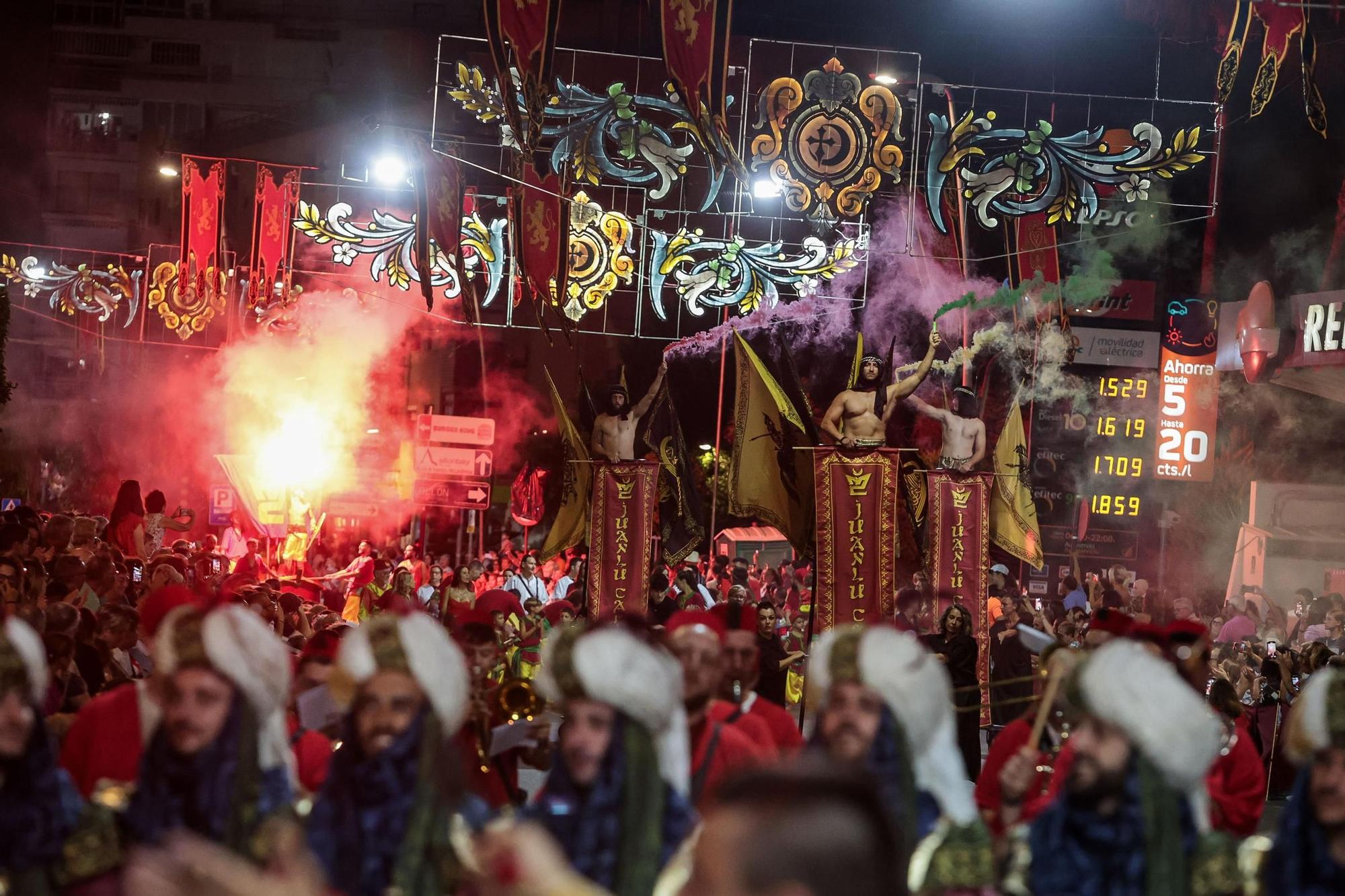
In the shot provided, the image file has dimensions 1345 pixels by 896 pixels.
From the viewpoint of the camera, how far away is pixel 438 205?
1583 cm

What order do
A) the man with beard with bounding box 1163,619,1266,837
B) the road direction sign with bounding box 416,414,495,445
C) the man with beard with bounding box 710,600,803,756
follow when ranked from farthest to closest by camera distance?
the road direction sign with bounding box 416,414,495,445 → the man with beard with bounding box 710,600,803,756 → the man with beard with bounding box 1163,619,1266,837

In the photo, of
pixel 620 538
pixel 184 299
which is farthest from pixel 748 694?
pixel 184 299

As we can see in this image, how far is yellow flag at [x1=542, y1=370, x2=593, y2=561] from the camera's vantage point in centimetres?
1527

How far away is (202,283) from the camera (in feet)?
83.9

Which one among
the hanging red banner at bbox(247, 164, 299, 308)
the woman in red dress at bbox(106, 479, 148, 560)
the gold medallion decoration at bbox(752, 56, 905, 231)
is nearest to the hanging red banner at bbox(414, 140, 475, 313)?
the gold medallion decoration at bbox(752, 56, 905, 231)

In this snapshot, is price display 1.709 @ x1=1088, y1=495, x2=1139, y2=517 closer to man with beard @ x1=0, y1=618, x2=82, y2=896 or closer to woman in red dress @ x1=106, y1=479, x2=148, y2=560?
woman in red dress @ x1=106, y1=479, x2=148, y2=560

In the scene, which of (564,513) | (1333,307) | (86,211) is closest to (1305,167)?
(1333,307)

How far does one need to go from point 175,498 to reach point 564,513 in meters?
32.6

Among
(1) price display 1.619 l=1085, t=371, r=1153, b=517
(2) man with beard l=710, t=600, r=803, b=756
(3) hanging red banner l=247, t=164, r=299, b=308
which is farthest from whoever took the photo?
(1) price display 1.619 l=1085, t=371, r=1153, b=517

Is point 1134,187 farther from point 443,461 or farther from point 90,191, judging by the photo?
point 90,191

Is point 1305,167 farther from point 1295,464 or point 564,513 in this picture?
point 564,513

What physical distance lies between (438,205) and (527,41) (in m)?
3.92

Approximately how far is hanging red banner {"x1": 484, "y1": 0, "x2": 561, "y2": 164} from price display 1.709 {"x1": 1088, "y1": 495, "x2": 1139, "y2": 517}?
23.2 m

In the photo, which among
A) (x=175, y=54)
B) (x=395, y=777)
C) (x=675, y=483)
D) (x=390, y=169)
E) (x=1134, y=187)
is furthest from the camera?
(x=175, y=54)
